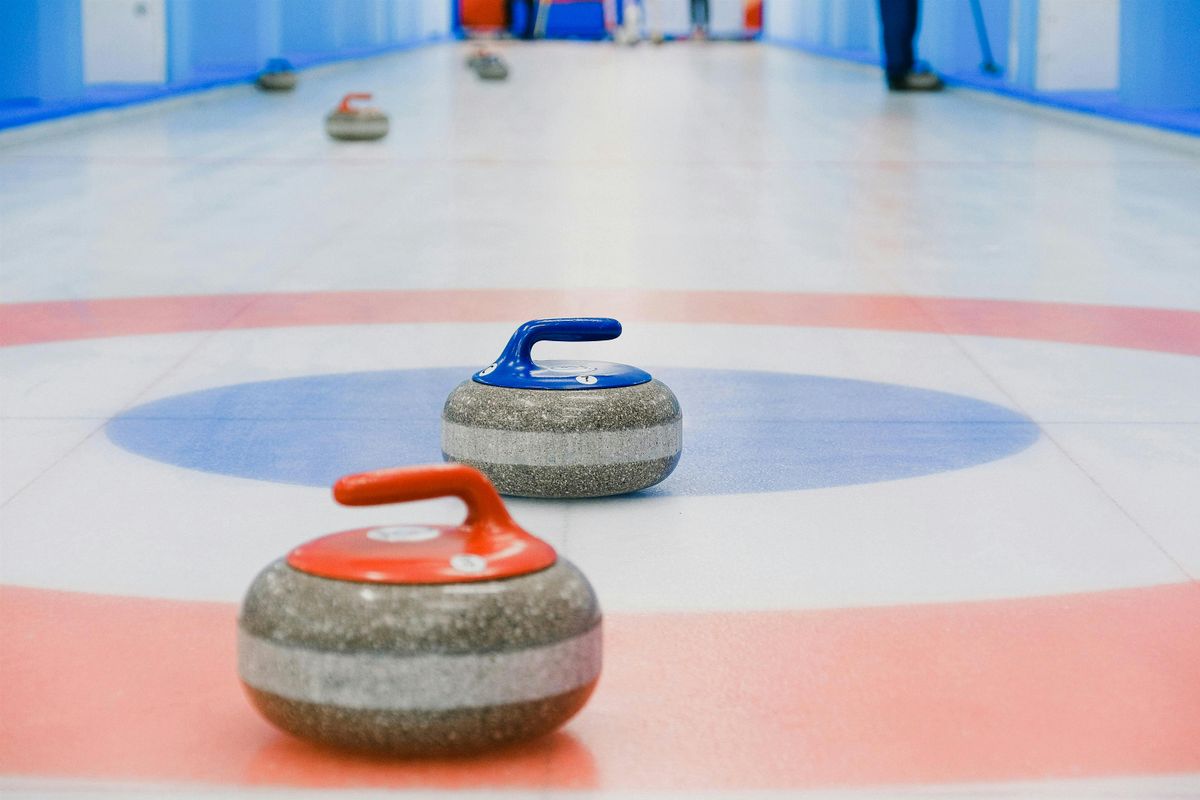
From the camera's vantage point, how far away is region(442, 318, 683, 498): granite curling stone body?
3.50 meters

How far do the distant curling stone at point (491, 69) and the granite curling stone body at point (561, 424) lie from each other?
1923cm

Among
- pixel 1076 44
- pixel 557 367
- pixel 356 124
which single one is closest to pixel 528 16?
pixel 1076 44

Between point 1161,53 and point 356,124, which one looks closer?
point 356,124

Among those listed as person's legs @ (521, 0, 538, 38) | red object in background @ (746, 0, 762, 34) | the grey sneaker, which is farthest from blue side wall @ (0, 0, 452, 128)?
red object in background @ (746, 0, 762, 34)

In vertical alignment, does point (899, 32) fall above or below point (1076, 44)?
above

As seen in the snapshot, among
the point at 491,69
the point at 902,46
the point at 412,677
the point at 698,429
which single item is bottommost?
the point at 698,429

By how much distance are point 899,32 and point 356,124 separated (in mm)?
7855

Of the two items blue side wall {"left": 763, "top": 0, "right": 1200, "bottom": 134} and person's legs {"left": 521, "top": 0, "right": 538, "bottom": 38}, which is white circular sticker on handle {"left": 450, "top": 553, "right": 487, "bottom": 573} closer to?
blue side wall {"left": 763, "top": 0, "right": 1200, "bottom": 134}

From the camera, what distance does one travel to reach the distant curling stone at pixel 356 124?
44.9 feet

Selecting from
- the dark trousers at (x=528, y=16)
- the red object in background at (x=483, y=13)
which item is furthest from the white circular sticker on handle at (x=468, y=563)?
the red object in background at (x=483, y=13)

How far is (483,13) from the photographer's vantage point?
1890 inches

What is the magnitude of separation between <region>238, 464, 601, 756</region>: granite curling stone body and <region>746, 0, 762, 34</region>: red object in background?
47.1m

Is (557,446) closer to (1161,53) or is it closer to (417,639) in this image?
(417,639)

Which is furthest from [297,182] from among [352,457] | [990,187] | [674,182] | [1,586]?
[1,586]
